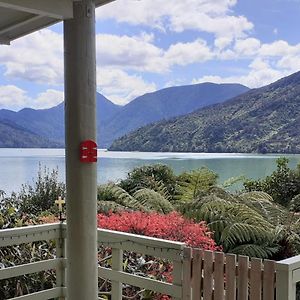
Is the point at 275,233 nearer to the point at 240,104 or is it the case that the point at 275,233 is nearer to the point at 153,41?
the point at 240,104

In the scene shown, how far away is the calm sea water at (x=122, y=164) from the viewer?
28.7ft

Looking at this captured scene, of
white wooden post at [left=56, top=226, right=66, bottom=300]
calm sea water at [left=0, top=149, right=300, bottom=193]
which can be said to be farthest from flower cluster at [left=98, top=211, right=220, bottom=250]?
calm sea water at [left=0, top=149, right=300, bottom=193]

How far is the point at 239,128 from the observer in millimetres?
12797

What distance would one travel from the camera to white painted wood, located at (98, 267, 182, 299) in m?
3.02

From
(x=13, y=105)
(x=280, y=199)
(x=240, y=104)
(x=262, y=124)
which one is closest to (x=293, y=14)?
(x=240, y=104)

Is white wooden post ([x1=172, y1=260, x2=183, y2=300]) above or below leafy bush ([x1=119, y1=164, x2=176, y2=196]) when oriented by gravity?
below

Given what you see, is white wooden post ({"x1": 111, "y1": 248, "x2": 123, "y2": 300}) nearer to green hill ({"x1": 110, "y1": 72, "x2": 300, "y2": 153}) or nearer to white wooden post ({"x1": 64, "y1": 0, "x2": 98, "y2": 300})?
white wooden post ({"x1": 64, "y1": 0, "x2": 98, "y2": 300})

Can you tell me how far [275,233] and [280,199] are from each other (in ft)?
13.2

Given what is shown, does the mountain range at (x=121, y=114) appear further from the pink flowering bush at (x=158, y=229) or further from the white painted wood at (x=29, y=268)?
the white painted wood at (x=29, y=268)

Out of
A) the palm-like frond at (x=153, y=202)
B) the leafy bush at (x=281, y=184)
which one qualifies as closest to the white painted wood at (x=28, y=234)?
the palm-like frond at (x=153, y=202)

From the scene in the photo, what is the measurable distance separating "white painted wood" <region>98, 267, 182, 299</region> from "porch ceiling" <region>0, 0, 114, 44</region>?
5.38ft

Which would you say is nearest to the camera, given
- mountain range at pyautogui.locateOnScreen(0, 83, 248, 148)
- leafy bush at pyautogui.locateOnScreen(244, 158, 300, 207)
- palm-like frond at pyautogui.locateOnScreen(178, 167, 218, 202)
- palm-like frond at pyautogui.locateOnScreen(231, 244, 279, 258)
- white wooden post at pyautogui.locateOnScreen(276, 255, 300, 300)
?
white wooden post at pyautogui.locateOnScreen(276, 255, 300, 300)

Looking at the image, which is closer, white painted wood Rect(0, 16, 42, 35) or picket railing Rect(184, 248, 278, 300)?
picket railing Rect(184, 248, 278, 300)

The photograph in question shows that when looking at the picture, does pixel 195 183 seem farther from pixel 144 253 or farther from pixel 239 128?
pixel 239 128
